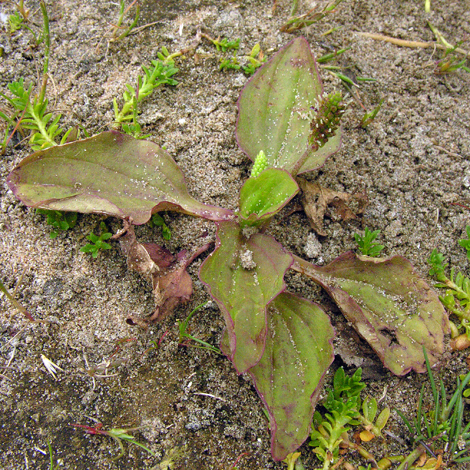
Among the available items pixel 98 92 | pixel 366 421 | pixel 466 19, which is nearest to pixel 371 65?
pixel 466 19

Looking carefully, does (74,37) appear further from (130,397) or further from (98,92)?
(130,397)

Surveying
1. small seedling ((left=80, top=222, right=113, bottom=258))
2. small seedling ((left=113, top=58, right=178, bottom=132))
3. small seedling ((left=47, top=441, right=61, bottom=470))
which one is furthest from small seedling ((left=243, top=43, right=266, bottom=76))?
small seedling ((left=47, top=441, right=61, bottom=470))

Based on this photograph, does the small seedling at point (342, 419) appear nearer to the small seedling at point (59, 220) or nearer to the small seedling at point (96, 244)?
the small seedling at point (96, 244)

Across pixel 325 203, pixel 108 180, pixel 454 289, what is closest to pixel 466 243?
pixel 454 289

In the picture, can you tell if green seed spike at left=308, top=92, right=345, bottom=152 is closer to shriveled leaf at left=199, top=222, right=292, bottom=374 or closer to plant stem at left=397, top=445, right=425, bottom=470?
shriveled leaf at left=199, top=222, right=292, bottom=374

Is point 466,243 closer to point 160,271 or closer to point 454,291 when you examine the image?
point 454,291

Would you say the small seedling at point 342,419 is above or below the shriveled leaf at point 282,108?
below

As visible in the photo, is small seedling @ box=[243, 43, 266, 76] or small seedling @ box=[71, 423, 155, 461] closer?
small seedling @ box=[71, 423, 155, 461]

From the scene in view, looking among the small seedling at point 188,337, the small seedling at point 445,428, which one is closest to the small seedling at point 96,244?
the small seedling at point 188,337
